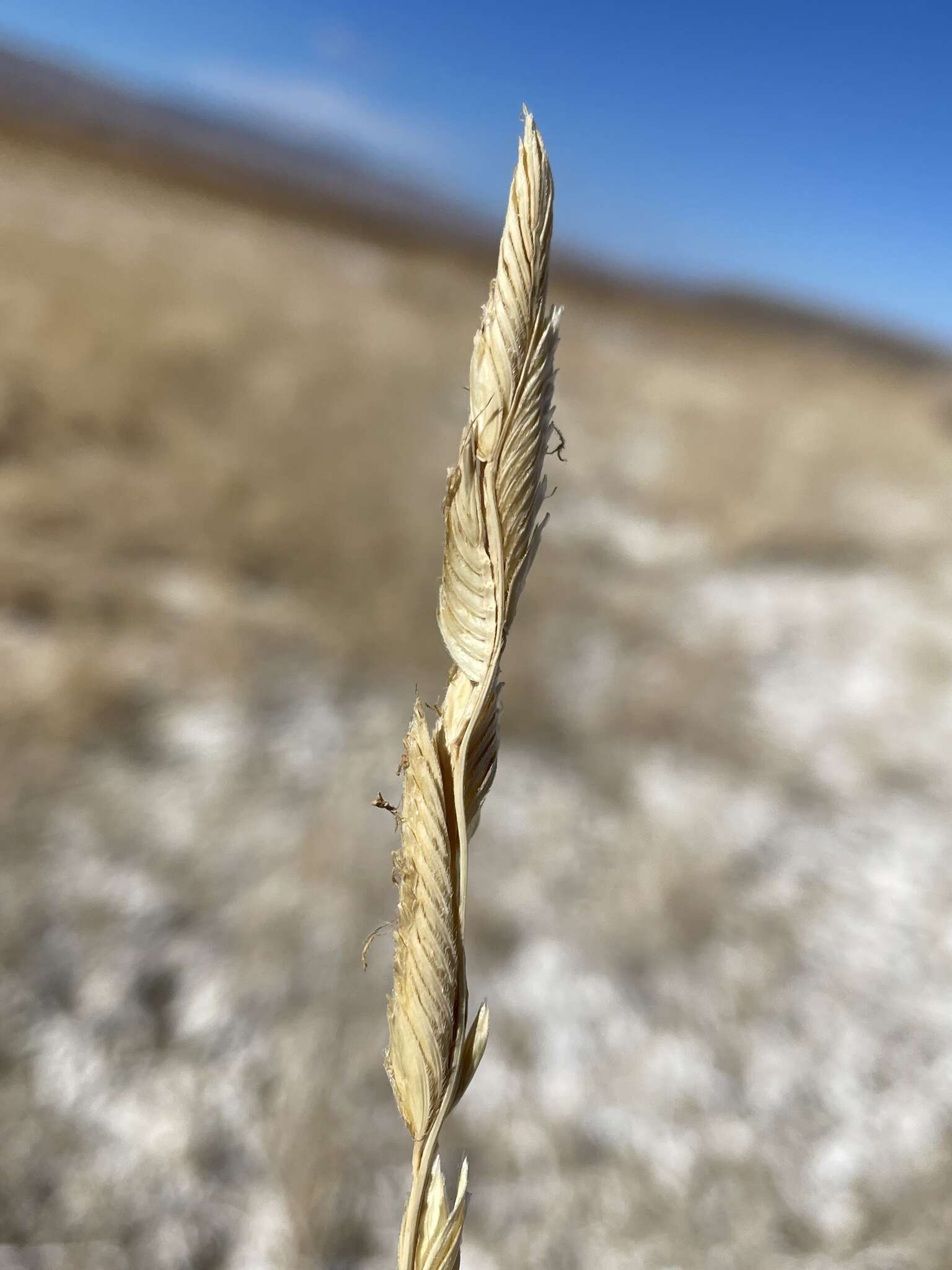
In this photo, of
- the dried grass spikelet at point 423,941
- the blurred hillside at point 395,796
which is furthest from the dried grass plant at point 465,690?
the blurred hillside at point 395,796

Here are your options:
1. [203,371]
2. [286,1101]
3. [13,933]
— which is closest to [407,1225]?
[286,1101]

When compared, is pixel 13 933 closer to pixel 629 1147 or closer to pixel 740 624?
pixel 629 1147

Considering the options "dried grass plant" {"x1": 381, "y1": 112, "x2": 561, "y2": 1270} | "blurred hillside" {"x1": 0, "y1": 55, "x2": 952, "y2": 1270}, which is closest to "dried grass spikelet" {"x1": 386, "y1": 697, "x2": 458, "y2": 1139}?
"dried grass plant" {"x1": 381, "y1": 112, "x2": 561, "y2": 1270}

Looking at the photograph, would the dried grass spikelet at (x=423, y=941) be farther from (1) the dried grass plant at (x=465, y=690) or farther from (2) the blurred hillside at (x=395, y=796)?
(2) the blurred hillside at (x=395, y=796)

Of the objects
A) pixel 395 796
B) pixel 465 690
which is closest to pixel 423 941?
pixel 465 690

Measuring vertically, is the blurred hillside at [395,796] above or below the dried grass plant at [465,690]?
below

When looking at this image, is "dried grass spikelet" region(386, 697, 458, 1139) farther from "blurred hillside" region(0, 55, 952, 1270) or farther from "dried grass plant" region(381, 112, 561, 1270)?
"blurred hillside" region(0, 55, 952, 1270)

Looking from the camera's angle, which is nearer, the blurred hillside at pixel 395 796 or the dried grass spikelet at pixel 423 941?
the dried grass spikelet at pixel 423 941
